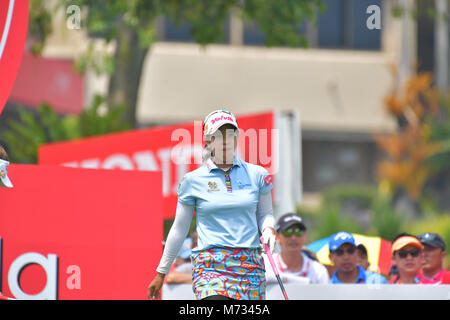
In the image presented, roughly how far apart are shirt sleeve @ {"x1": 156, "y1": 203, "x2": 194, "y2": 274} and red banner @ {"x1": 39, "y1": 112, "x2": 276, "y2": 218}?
5603 millimetres

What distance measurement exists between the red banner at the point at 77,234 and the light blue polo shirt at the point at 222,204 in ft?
7.61

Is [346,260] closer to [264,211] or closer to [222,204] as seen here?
[264,211]

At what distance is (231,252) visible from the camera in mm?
Answer: 6023

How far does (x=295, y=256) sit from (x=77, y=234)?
2.12 m

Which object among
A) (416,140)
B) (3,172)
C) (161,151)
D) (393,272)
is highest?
(416,140)

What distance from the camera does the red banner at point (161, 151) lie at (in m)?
12.0

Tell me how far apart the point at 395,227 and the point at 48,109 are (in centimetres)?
603

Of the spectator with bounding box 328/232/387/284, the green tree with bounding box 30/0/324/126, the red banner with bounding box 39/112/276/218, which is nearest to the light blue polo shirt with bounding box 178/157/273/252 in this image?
the spectator with bounding box 328/232/387/284

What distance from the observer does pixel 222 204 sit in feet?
19.7

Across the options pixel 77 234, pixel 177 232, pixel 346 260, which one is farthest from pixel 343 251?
pixel 177 232

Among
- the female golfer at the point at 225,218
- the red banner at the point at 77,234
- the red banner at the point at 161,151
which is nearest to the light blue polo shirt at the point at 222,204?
the female golfer at the point at 225,218

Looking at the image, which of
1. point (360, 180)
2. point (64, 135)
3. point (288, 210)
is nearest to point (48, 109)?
point (64, 135)

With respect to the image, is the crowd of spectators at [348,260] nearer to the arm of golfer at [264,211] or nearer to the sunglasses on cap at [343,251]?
the sunglasses on cap at [343,251]
